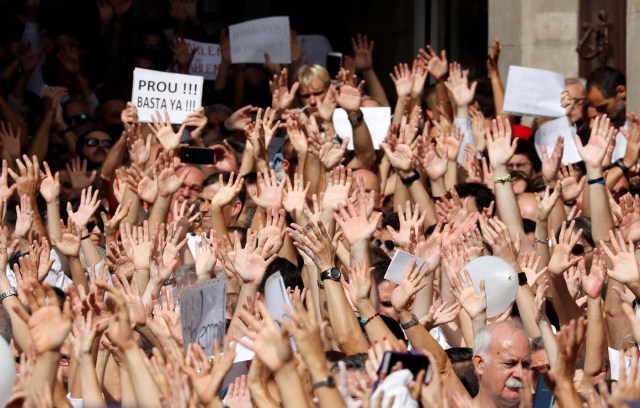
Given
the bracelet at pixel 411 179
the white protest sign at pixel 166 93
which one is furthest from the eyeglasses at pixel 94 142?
the bracelet at pixel 411 179

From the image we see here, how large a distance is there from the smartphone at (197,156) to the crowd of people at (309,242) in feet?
0.38

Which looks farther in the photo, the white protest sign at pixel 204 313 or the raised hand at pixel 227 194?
the raised hand at pixel 227 194

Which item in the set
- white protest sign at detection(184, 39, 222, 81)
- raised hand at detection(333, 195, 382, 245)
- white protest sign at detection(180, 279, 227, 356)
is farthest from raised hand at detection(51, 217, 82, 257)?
white protest sign at detection(184, 39, 222, 81)

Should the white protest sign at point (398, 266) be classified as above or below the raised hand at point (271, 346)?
below

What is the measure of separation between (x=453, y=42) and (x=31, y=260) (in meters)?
8.90

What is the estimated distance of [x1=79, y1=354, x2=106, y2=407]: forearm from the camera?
17.2 feet

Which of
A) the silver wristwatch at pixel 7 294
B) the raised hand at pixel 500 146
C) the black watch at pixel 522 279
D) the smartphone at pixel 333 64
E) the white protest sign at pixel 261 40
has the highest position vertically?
the white protest sign at pixel 261 40

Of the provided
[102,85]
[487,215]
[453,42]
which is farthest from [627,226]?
[453,42]

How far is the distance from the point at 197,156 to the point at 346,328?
2809 mm

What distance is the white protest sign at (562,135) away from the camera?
959cm

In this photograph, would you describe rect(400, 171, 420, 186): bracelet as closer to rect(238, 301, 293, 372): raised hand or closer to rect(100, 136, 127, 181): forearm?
rect(100, 136, 127, 181): forearm

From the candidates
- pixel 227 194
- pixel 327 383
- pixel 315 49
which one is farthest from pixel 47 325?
pixel 315 49

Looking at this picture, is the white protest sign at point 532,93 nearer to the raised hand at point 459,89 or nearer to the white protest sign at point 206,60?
the raised hand at point 459,89

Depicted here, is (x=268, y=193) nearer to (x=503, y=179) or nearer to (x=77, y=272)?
(x=77, y=272)
